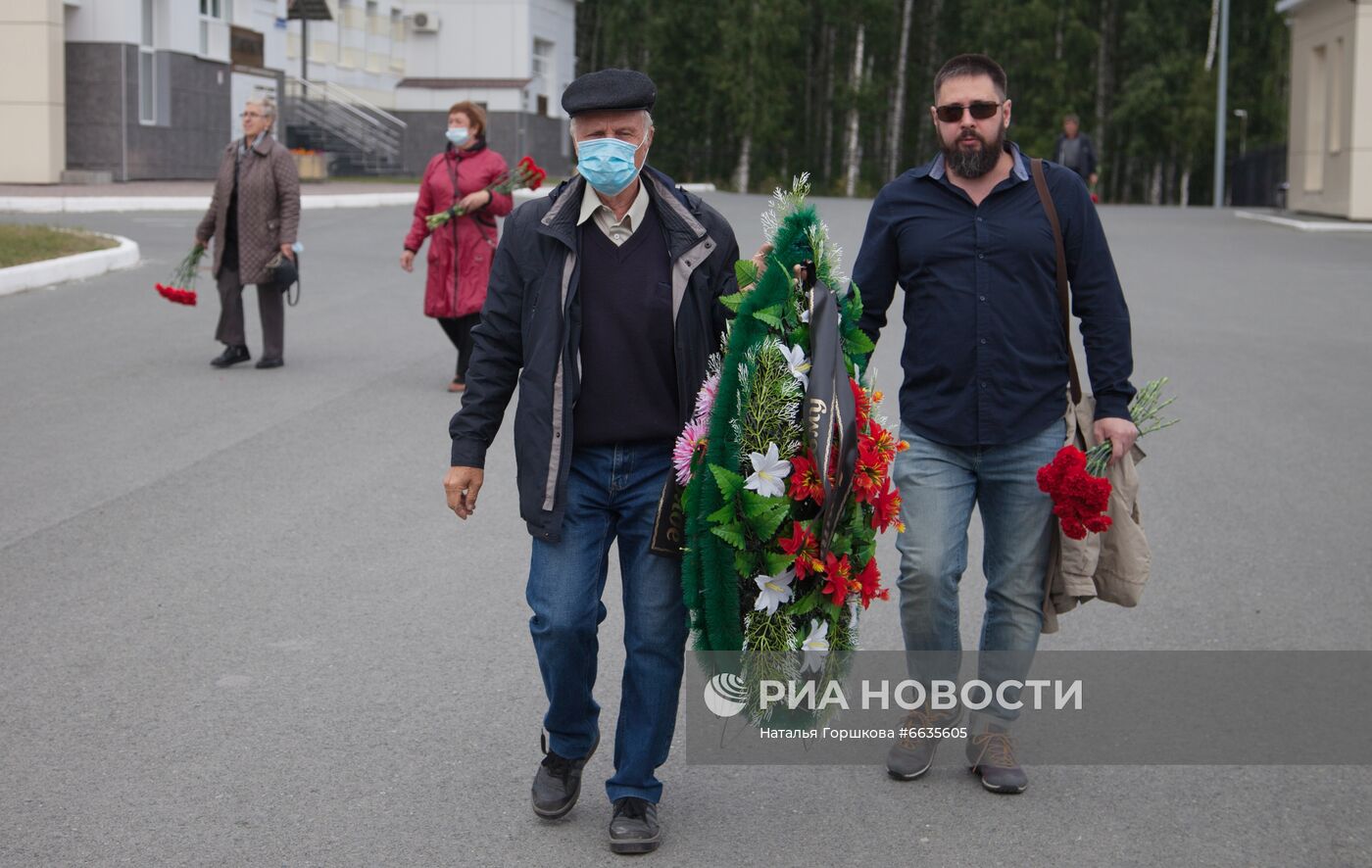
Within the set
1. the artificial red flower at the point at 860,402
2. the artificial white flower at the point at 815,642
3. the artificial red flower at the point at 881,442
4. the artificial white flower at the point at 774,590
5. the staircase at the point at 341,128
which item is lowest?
the artificial white flower at the point at 815,642

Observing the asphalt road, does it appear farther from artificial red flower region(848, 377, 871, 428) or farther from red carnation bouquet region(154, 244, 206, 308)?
artificial red flower region(848, 377, 871, 428)

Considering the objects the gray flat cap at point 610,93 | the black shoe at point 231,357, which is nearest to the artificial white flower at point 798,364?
the gray flat cap at point 610,93

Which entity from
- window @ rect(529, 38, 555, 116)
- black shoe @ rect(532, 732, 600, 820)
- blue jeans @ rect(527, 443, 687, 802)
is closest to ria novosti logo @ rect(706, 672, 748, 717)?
blue jeans @ rect(527, 443, 687, 802)

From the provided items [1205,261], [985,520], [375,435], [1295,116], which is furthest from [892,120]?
[985,520]

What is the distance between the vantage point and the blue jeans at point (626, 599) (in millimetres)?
4262

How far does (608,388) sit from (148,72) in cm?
3588

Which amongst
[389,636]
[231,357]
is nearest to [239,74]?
[231,357]

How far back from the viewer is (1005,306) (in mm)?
4621

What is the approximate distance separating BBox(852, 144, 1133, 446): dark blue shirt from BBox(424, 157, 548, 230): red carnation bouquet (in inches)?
290

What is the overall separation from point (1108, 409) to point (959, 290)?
20.8 inches

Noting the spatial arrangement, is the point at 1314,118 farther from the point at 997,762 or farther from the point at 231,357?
the point at 997,762

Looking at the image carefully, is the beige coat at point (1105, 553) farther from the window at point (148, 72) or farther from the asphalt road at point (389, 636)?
the window at point (148, 72)

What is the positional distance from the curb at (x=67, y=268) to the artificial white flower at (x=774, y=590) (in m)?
14.7

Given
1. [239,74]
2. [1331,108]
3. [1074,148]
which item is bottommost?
[1074,148]
